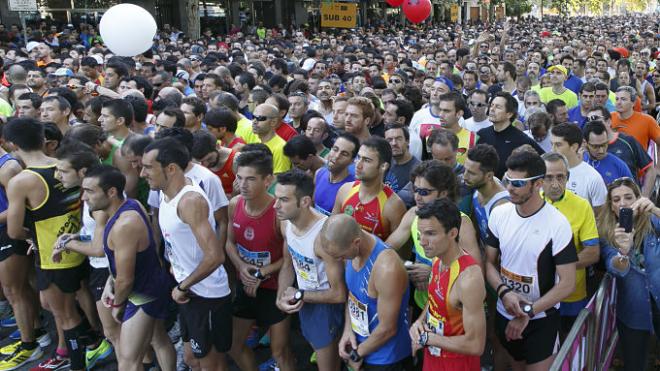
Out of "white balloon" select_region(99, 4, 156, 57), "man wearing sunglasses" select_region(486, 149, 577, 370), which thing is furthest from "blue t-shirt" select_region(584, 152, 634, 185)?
"white balloon" select_region(99, 4, 156, 57)

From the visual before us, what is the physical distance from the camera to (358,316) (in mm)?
3609

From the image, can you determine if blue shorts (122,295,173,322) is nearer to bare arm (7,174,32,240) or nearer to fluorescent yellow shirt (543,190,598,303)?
bare arm (7,174,32,240)

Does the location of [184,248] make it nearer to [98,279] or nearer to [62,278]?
[98,279]

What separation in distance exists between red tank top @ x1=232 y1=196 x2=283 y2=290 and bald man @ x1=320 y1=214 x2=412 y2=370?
2.53 ft

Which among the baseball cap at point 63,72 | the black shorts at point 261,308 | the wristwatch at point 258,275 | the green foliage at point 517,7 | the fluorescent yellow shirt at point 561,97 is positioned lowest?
the black shorts at point 261,308

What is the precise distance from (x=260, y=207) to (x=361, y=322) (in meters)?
1.13

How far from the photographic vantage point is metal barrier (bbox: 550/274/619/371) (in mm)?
3150

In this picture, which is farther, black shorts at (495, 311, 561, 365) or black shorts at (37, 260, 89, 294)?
black shorts at (37, 260, 89, 294)

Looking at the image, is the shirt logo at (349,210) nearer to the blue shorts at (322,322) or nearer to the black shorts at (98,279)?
the blue shorts at (322,322)

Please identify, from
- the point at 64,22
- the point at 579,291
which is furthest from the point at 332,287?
the point at 64,22

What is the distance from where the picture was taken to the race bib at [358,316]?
355cm

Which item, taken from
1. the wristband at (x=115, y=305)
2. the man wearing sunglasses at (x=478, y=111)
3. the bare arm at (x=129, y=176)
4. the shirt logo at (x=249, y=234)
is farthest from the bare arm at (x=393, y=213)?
the man wearing sunglasses at (x=478, y=111)

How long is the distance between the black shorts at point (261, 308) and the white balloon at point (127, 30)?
6.33 meters

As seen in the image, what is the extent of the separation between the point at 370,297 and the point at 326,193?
1.53 m
